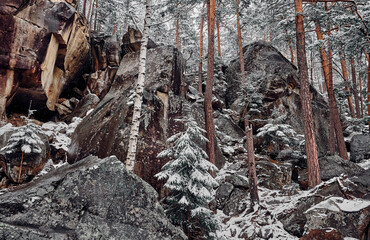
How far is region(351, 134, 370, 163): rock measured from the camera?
14617 millimetres

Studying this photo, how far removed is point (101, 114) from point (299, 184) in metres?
10.7

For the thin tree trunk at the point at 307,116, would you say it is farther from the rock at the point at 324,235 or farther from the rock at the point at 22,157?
the rock at the point at 22,157

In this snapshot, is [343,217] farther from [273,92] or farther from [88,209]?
[273,92]

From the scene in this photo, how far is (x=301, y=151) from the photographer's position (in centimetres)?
1284

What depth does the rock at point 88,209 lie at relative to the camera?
296cm

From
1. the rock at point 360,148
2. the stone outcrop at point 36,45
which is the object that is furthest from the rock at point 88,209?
the rock at point 360,148

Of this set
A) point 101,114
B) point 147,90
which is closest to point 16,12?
point 101,114

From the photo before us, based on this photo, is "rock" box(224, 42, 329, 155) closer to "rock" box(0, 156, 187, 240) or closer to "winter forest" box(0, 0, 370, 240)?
"winter forest" box(0, 0, 370, 240)

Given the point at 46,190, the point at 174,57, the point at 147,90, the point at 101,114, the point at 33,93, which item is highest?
the point at 174,57

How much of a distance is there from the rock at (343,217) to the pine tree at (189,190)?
8.78ft

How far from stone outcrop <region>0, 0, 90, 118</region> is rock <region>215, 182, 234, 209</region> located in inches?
519

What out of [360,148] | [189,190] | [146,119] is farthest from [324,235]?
[360,148]

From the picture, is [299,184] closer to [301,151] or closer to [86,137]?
[301,151]

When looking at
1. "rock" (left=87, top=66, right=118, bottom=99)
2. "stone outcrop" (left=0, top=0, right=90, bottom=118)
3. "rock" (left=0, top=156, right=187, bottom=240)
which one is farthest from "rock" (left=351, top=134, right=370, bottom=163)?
"stone outcrop" (left=0, top=0, right=90, bottom=118)
